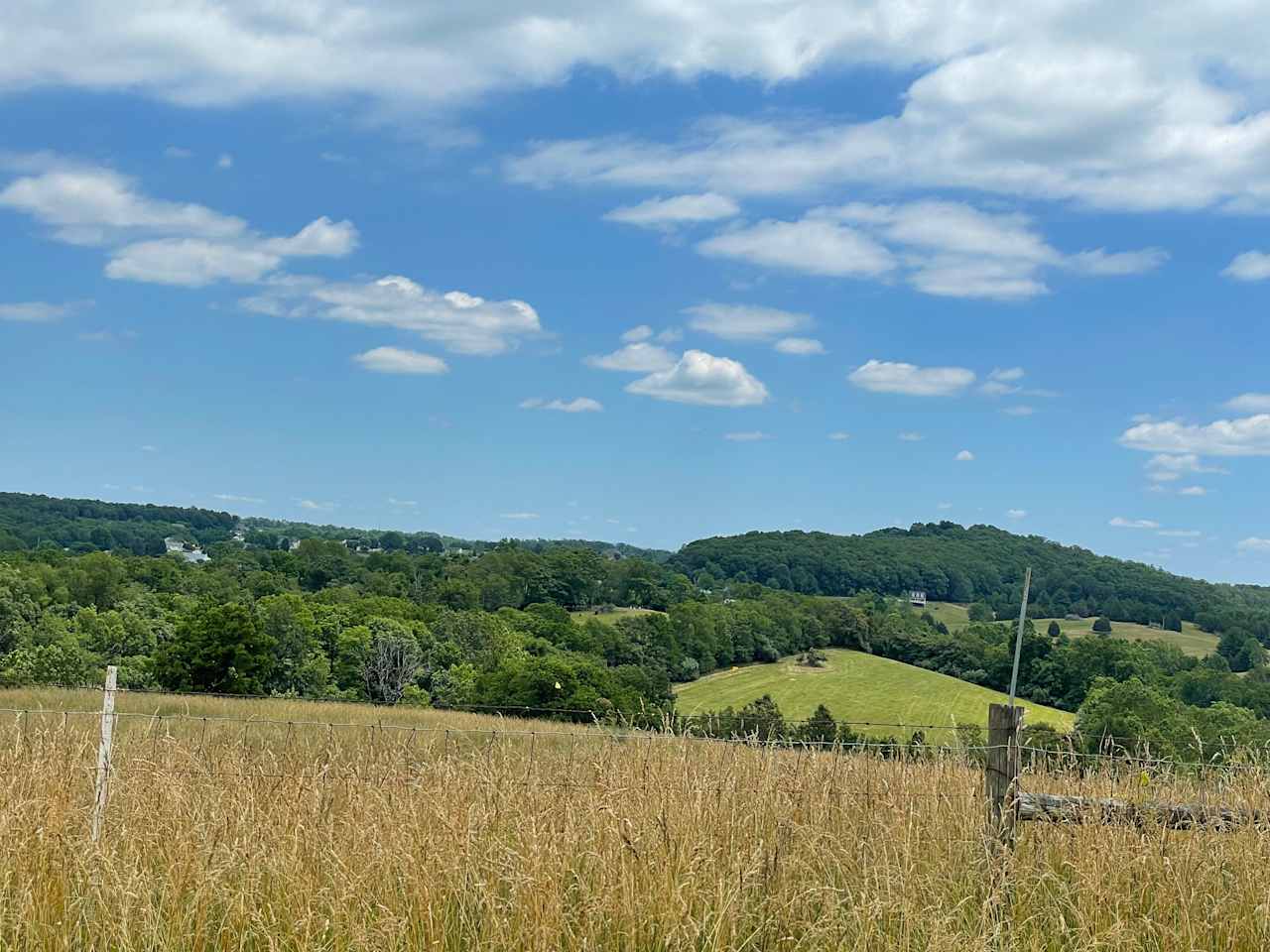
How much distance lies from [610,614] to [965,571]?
2010 inches

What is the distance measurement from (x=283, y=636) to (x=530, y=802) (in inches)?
2852

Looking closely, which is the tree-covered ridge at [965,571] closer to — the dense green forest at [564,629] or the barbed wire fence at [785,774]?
the dense green forest at [564,629]

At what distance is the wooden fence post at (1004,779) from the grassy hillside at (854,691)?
65.8 metres

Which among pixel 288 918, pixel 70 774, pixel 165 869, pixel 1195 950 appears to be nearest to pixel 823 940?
pixel 1195 950

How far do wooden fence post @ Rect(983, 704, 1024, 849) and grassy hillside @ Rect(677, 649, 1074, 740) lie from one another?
6576cm

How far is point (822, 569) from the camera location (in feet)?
476

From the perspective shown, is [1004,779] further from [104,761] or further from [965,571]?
[965,571]

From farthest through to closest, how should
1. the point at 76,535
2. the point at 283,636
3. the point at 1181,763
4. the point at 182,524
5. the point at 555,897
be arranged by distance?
the point at 182,524 < the point at 76,535 < the point at 283,636 < the point at 1181,763 < the point at 555,897

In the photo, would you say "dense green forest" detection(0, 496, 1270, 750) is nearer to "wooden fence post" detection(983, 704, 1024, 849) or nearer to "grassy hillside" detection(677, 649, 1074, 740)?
"grassy hillside" detection(677, 649, 1074, 740)

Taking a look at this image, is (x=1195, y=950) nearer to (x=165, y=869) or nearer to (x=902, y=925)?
(x=902, y=925)

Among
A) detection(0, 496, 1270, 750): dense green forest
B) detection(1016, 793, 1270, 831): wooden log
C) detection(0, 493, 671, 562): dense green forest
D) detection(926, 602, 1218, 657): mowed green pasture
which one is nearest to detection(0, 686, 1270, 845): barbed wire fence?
detection(1016, 793, 1270, 831): wooden log

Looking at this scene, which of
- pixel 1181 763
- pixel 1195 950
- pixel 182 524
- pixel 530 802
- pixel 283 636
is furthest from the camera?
pixel 182 524

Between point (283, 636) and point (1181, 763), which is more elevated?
point (1181, 763)

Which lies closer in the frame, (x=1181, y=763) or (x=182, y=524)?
(x=1181, y=763)
